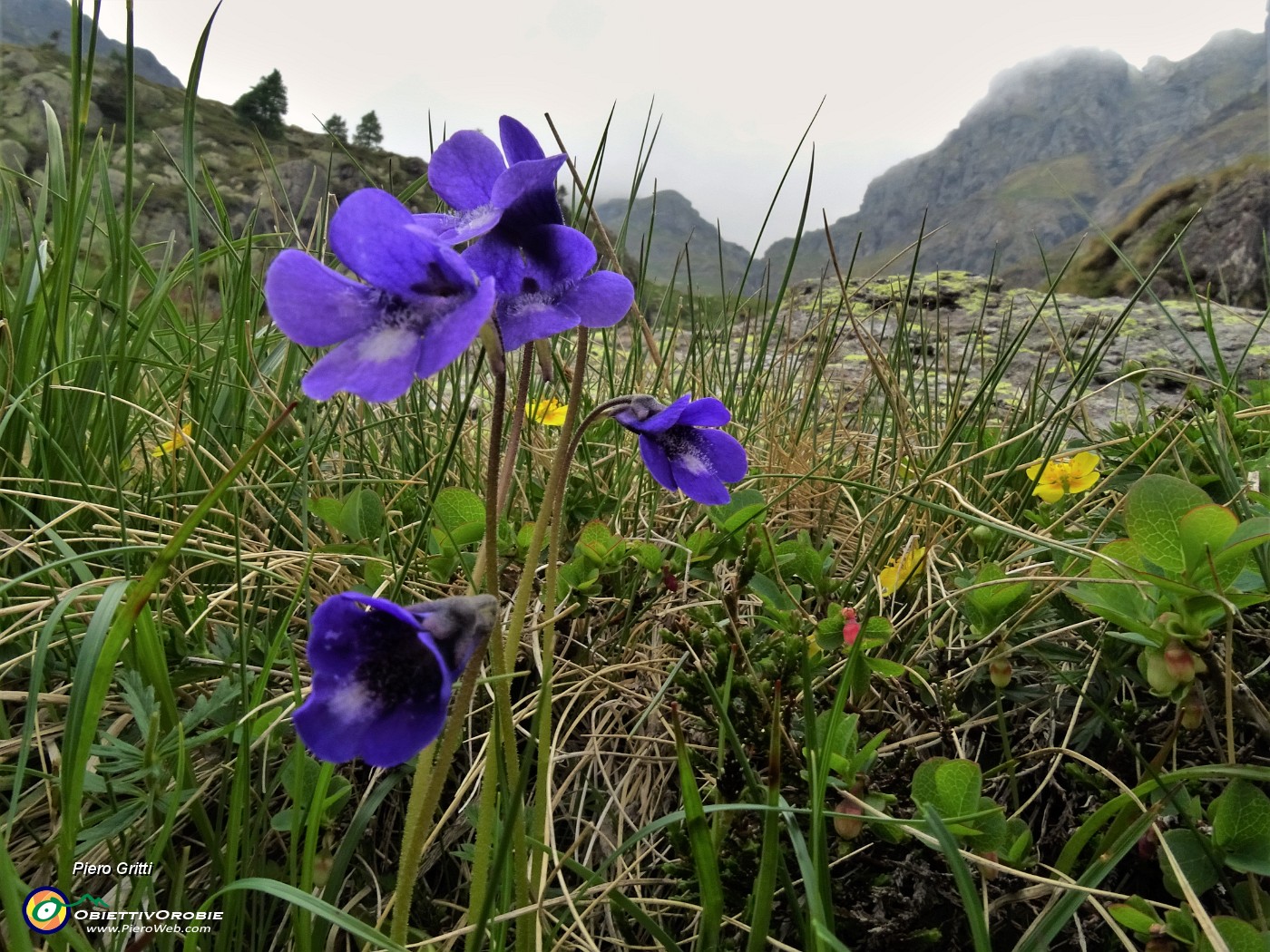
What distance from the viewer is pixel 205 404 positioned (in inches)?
62.6

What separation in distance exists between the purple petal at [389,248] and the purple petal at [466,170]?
17cm

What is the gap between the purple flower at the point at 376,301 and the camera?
0.57 meters

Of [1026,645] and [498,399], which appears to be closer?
[498,399]

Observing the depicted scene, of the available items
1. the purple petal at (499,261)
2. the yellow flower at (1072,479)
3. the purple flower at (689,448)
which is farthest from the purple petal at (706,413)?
the yellow flower at (1072,479)

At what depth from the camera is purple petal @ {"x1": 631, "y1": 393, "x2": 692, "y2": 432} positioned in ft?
2.74

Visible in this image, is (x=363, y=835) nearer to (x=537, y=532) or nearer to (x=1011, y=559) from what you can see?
(x=537, y=532)

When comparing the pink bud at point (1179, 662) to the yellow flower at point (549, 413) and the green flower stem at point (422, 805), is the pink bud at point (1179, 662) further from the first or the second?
the yellow flower at point (549, 413)

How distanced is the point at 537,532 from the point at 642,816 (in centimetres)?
51

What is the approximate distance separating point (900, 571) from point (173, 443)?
1.43 meters

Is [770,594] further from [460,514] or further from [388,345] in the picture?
[388,345]

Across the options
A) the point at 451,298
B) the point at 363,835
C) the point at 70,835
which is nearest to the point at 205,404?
the point at 363,835

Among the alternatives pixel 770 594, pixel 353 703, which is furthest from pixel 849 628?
pixel 353 703

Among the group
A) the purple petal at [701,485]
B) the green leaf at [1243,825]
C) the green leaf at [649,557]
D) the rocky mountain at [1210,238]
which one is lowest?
the green leaf at [1243,825]

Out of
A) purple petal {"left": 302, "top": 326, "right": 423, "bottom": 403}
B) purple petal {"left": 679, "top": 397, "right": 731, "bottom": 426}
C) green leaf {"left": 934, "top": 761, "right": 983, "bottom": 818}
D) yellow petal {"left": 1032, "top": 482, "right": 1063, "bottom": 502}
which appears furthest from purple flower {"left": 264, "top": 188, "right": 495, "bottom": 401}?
yellow petal {"left": 1032, "top": 482, "right": 1063, "bottom": 502}
